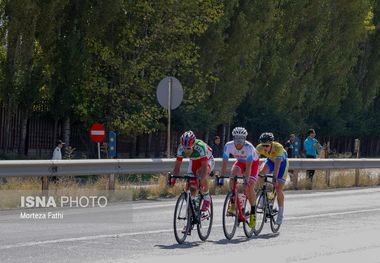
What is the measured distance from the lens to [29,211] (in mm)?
15797

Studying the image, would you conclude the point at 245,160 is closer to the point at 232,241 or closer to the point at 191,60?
the point at 232,241

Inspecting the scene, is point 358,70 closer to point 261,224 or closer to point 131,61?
point 131,61

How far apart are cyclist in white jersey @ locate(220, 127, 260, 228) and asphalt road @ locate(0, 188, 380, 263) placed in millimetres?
591

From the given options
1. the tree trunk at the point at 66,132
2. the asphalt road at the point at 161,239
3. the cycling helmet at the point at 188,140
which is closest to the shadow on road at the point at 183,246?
the asphalt road at the point at 161,239

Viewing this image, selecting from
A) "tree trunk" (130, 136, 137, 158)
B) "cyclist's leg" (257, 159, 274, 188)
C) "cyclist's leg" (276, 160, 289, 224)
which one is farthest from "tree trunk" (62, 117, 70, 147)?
"cyclist's leg" (276, 160, 289, 224)

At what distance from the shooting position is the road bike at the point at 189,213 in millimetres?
12164

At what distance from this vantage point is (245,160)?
13.3 meters

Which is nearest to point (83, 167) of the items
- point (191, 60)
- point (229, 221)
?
point (229, 221)

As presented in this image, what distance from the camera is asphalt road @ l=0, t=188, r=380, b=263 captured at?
1085 cm

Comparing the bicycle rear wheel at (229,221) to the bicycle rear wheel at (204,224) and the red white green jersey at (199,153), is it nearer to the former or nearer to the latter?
the bicycle rear wheel at (204,224)

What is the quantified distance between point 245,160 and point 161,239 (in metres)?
1.81

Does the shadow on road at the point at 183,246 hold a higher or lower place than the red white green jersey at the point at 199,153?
lower

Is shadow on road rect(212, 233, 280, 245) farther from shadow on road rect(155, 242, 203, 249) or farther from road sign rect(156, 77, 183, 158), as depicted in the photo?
road sign rect(156, 77, 183, 158)

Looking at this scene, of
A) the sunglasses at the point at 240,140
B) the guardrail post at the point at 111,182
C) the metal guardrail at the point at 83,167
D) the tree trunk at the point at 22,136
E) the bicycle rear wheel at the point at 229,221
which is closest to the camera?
the bicycle rear wheel at the point at 229,221
